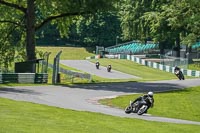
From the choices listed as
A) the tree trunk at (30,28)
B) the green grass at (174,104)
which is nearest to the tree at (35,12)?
the tree trunk at (30,28)

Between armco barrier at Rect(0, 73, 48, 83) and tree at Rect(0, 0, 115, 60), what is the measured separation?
12.3 feet

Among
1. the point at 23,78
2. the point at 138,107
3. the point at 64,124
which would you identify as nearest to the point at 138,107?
the point at 138,107

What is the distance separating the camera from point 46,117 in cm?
1734

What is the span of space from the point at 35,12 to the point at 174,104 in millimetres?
20335

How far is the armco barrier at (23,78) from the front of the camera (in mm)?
36938

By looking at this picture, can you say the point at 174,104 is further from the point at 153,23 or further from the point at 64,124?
the point at 153,23

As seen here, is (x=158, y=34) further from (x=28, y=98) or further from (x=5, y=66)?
(x=28, y=98)

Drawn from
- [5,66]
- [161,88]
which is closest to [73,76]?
[5,66]

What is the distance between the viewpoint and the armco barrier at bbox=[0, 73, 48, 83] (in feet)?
121

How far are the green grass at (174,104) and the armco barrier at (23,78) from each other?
34.9 ft

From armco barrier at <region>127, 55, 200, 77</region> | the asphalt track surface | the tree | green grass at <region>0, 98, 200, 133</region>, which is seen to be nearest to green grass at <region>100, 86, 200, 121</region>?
the asphalt track surface

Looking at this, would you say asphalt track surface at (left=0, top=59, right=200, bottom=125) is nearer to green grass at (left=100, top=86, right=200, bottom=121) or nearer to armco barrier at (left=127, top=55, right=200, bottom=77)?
green grass at (left=100, top=86, right=200, bottom=121)

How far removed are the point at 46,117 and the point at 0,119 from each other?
2.71 m

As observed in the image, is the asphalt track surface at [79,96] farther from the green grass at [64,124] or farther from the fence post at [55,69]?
the fence post at [55,69]
